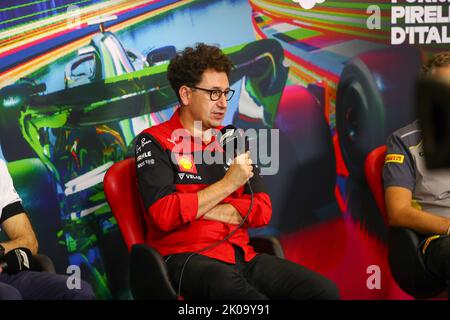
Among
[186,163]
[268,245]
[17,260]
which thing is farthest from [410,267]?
[17,260]

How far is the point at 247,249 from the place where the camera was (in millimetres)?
2600

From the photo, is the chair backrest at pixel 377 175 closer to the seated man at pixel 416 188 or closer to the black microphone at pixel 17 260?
the seated man at pixel 416 188

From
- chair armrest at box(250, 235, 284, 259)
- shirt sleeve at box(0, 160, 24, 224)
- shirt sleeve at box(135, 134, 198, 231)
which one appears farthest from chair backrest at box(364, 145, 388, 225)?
shirt sleeve at box(0, 160, 24, 224)

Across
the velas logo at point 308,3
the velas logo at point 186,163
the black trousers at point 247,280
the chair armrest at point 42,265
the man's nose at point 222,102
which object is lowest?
the black trousers at point 247,280

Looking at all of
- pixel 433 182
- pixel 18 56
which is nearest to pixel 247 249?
pixel 433 182

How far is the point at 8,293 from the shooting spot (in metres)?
2.26

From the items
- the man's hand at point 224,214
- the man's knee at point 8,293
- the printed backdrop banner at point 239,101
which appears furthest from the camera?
the printed backdrop banner at point 239,101

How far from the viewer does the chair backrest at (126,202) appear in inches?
103

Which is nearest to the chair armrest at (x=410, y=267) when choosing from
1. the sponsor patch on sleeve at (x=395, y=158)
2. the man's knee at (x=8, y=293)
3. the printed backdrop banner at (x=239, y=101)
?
the sponsor patch on sleeve at (x=395, y=158)

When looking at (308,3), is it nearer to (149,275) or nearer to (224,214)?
(224,214)

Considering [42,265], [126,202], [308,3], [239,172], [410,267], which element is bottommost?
[410,267]

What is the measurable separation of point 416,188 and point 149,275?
4.39 feet

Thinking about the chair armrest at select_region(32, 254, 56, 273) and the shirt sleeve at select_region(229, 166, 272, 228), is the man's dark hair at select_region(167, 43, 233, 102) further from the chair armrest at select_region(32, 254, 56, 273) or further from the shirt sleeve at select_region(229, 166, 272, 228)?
the chair armrest at select_region(32, 254, 56, 273)
